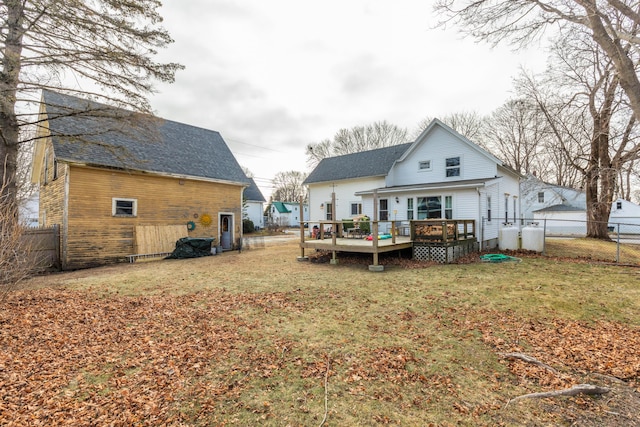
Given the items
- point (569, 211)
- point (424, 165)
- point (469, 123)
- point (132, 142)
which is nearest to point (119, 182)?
point (132, 142)

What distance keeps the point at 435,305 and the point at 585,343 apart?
2.33m

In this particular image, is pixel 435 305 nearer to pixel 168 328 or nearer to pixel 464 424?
pixel 464 424

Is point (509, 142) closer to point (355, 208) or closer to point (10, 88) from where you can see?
point (355, 208)

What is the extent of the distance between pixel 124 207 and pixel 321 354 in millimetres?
12433

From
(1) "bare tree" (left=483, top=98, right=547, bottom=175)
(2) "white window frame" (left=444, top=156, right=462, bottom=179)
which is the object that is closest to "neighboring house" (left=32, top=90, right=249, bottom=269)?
(2) "white window frame" (left=444, top=156, right=462, bottom=179)

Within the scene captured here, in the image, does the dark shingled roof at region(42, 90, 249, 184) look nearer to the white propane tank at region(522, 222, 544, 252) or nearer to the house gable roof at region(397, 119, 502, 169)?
the house gable roof at region(397, 119, 502, 169)

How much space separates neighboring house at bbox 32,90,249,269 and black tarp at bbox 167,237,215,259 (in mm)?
845

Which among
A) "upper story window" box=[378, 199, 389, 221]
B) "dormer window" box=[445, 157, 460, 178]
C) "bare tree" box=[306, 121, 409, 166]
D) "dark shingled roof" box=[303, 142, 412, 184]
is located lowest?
"upper story window" box=[378, 199, 389, 221]

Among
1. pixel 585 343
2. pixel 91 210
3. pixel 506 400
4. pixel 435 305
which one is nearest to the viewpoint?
pixel 506 400

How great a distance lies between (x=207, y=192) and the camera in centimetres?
1554

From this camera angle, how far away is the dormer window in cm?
1551

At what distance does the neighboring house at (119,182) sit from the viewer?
10.8m

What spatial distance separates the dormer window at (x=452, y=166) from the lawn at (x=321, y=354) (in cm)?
905

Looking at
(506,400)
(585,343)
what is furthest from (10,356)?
(585,343)
